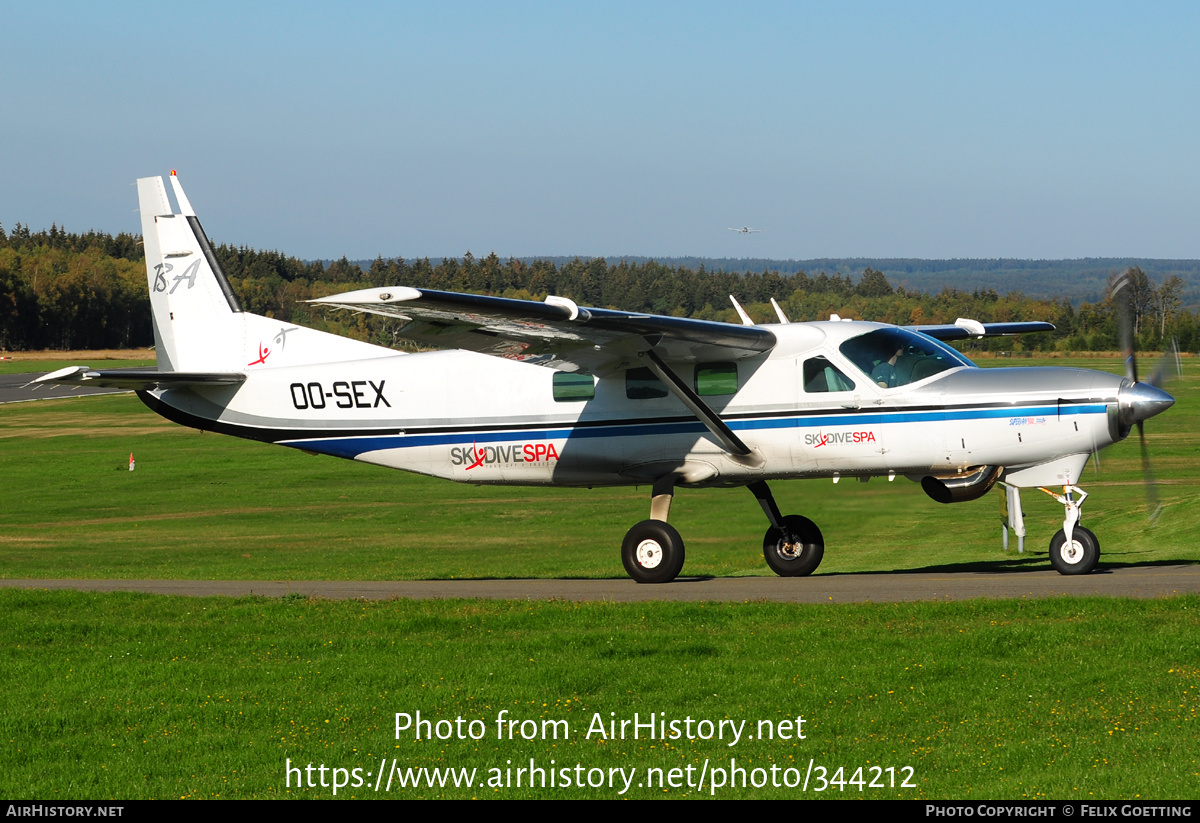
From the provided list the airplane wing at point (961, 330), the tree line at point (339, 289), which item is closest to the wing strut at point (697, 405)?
the airplane wing at point (961, 330)

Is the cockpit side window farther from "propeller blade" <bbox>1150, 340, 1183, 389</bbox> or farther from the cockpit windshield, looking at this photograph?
"propeller blade" <bbox>1150, 340, 1183, 389</bbox>

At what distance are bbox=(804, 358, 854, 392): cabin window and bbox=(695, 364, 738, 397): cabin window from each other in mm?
956

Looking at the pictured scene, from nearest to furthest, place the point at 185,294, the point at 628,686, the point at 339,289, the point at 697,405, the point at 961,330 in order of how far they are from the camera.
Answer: the point at 628,686 < the point at 697,405 < the point at 961,330 < the point at 185,294 < the point at 339,289

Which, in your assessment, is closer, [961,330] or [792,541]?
[792,541]

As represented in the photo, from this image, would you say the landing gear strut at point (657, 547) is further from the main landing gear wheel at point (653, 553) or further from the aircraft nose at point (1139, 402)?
the aircraft nose at point (1139, 402)

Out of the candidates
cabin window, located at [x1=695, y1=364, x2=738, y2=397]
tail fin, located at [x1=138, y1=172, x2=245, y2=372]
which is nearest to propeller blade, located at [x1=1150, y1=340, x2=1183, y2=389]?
cabin window, located at [x1=695, y1=364, x2=738, y2=397]

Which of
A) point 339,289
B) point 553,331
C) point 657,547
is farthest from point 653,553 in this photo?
point 339,289

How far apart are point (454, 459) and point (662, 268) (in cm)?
16017

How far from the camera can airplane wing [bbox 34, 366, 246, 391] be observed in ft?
55.4

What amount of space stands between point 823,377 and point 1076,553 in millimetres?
3856

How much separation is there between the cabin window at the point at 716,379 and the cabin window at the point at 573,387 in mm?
1516

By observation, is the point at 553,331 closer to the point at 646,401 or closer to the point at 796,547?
the point at 646,401

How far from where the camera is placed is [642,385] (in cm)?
1758

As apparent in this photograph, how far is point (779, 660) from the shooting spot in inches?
435
